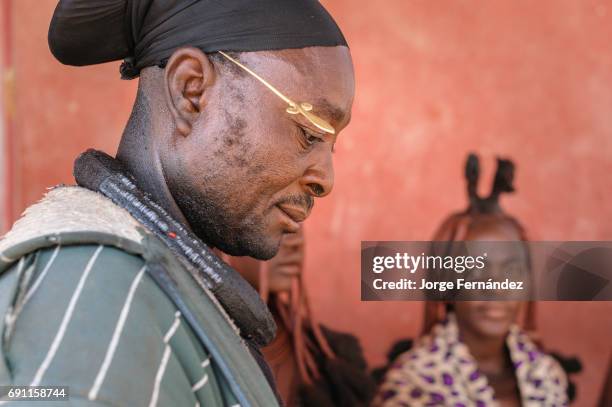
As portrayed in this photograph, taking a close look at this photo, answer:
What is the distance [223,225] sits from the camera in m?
1.45

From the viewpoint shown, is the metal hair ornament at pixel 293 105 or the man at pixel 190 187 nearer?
the man at pixel 190 187

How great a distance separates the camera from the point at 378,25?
5.35m

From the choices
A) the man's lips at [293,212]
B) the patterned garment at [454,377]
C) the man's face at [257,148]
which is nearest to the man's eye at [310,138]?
the man's face at [257,148]

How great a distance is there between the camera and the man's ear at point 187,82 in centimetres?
138

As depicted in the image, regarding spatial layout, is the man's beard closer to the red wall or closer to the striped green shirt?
the striped green shirt

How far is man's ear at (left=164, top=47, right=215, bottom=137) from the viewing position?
4.54 feet

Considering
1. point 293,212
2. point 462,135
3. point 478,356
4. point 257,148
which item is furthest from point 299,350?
point 257,148

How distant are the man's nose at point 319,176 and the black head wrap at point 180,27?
0.18 metres

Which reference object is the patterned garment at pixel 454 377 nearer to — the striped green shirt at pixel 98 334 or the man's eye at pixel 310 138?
the man's eye at pixel 310 138

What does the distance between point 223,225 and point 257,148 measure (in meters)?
0.14

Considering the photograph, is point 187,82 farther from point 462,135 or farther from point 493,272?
point 462,135

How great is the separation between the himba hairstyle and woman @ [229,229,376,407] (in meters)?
0.42

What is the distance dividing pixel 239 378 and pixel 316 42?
1.73ft

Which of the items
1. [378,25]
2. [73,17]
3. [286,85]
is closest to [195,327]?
[286,85]
